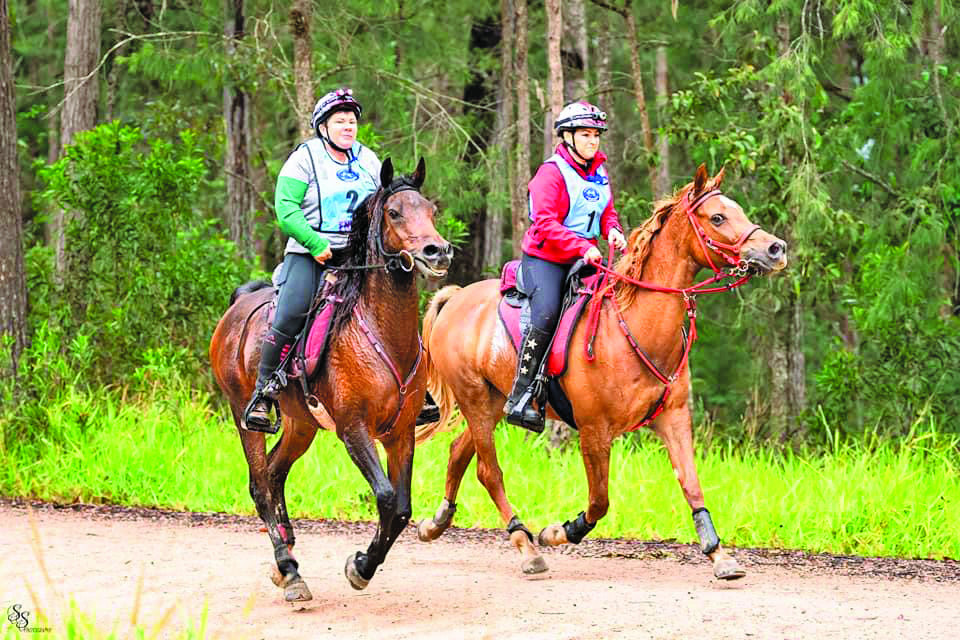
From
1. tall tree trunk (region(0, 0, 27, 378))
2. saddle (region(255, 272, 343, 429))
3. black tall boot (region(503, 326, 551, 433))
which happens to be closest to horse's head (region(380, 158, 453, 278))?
saddle (region(255, 272, 343, 429))

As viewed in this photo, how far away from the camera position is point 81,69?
1819cm

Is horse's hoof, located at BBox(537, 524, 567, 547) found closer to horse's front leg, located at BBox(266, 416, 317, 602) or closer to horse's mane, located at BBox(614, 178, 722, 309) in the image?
horse's mane, located at BBox(614, 178, 722, 309)

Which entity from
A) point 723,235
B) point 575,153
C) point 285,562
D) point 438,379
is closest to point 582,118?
point 575,153

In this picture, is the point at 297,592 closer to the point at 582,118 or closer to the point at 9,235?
the point at 582,118

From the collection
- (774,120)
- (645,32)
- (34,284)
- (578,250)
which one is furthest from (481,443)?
(645,32)

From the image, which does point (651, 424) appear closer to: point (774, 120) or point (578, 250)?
point (578, 250)

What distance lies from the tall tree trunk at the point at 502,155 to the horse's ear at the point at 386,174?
30.6 feet

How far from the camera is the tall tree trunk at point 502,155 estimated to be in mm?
17547

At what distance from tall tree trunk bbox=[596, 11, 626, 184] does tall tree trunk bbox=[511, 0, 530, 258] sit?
1.14m

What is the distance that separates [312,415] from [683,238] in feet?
8.26

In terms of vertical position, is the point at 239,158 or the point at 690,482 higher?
the point at 239,158

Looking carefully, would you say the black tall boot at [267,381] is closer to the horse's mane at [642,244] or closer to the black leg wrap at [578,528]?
the black leg wrap at [578,528]

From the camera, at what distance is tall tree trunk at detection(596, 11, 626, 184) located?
1845 centimetres

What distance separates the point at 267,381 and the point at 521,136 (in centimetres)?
803
